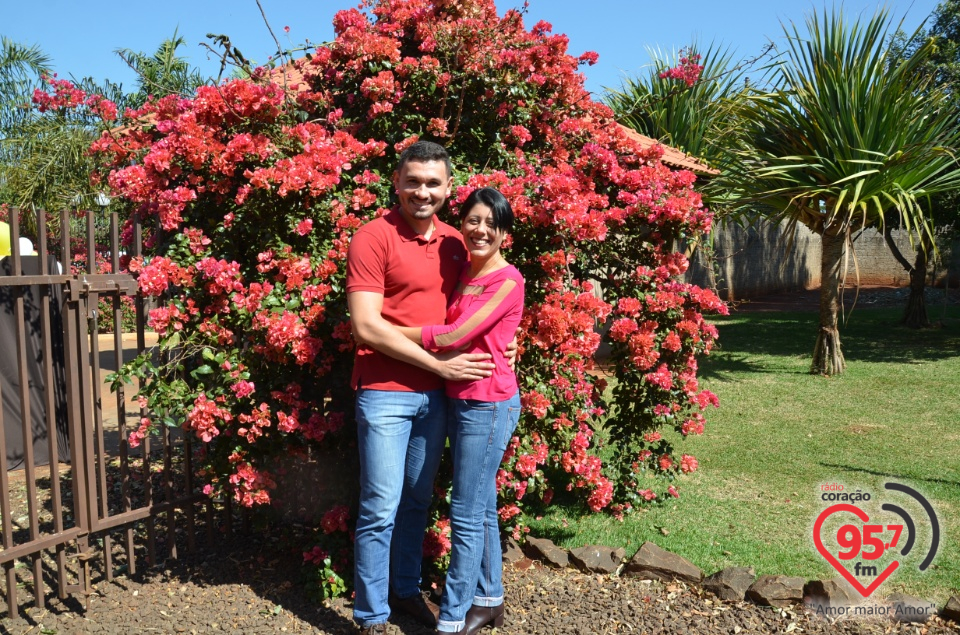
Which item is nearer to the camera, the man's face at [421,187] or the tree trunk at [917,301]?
the man's face at [421,187]

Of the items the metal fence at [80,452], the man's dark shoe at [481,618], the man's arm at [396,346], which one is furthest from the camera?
the metal fence at [80,452]

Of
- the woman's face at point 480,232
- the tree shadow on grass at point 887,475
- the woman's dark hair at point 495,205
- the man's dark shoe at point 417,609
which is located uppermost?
the woman's dark hair at point 495,205

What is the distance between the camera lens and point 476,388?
3031 millimetres

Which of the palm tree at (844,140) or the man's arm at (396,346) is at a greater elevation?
the palm tree at (844,140)

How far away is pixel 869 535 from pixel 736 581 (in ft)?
3.58

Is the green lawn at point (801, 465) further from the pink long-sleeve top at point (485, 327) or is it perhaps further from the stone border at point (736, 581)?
the pink long-sleeve top at point (485, 327)

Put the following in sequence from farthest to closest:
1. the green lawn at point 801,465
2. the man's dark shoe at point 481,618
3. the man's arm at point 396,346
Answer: the green lawn at point 801,465
the man's dark shoe at point 481,618
the man's arm at point 396,346

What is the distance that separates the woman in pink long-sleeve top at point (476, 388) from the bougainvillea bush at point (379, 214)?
58cm

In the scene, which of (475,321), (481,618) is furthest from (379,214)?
(481,618)

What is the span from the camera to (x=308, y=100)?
431cm

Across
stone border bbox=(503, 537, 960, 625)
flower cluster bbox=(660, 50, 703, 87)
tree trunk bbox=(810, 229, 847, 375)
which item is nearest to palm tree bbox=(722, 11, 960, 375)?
tree trunk bbox=(810, 229, 847, 375)

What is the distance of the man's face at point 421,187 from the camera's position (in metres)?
3.03

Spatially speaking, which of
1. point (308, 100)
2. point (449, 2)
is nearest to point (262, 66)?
point (308, 100)

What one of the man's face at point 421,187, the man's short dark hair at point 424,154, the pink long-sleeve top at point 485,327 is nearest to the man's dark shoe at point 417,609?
the pink long-sleeve top at point 485,327
